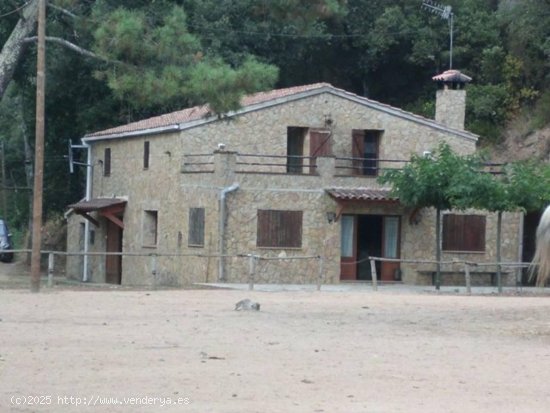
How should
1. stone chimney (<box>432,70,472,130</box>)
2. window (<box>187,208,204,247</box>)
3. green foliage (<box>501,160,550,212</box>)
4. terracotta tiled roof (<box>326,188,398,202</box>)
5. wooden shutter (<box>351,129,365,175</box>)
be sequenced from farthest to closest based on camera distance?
stone chimney (<box>432,70,472,130</box>), wooden shutter (<box>351,129,365,175</box>), window (<box>187,208,204,247</box>), terracotta tiled roof (<box>326,188,398,202</box>), green foliage (<box>501,160,550,212</box>)

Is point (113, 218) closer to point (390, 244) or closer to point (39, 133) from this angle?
point (390, 244)

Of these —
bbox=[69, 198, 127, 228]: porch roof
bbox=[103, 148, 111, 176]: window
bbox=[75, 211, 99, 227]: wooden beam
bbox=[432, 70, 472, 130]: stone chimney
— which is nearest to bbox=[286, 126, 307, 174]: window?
bbox=[432, 70, 472, 130]: stone chimney

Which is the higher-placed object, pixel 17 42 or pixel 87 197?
pixel 17 42

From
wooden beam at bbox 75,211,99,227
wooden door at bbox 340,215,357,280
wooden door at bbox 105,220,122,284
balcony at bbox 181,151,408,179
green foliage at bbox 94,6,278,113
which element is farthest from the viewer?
wooden beam at bbox 75,211,99,227

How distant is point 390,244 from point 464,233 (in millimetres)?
2587

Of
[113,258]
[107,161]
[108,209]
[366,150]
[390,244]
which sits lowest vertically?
[113,258]

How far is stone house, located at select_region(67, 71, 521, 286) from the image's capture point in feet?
130

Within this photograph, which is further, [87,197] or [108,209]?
[87,197]

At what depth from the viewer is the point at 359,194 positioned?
131 ft

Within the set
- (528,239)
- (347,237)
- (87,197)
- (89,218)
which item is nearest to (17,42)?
(347,237)

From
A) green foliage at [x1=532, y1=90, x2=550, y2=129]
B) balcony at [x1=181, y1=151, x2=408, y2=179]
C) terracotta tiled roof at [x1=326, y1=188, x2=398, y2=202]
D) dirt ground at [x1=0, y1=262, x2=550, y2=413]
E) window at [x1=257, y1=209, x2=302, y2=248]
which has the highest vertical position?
green foliage at [x1=532, y1=90, x2=550, y2=129]

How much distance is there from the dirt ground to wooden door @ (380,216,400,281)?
14678mm

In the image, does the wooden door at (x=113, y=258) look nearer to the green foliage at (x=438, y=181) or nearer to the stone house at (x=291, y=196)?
the stone house at (x=291, y=196)

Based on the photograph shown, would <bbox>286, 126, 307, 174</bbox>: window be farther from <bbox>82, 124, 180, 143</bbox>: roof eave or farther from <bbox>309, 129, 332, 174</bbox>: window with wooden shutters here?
<bbox>82, 124, 180, 143</bbox>: roof eave
